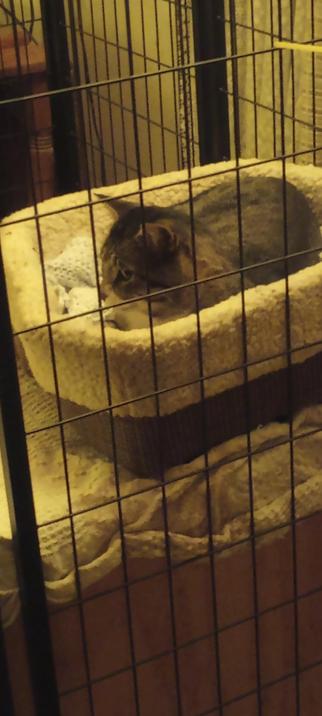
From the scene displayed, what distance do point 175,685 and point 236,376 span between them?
393 millimetres

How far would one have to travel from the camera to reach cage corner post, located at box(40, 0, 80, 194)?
2.35 metres

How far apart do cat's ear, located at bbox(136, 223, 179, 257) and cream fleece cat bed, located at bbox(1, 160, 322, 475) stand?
0.24 feet

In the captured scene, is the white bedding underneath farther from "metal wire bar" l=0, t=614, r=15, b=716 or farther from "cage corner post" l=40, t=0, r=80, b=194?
"cage corner post" l=40, t=0, r=80, b=194

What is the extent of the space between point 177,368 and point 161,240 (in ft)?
0.65

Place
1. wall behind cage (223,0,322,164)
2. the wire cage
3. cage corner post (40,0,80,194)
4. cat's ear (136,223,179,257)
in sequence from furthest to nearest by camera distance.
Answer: cage corner post (40,0,80,194), wall behind cage (223,0,322,164), cat's ear (136,223,179,257), the wire cage

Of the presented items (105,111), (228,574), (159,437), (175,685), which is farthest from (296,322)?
(105,111)

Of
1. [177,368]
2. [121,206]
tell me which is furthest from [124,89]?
[177,368]

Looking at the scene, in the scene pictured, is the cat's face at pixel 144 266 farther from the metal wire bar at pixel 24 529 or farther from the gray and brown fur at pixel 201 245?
the metal wire bar at pixel 24 529

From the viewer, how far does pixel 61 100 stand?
2.46m

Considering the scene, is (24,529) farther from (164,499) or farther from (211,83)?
(211,83)

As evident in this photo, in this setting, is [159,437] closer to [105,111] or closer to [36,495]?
[36,495]

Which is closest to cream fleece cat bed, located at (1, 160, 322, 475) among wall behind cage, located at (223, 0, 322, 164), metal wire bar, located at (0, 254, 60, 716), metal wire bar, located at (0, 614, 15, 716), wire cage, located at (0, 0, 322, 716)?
wire cage, located at (0, 0, 322, 716)

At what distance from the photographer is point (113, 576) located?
51.1 inches

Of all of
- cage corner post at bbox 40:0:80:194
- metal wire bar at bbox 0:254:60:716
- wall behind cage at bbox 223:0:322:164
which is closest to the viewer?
metal wire bar at bbox 0:254:60:716
